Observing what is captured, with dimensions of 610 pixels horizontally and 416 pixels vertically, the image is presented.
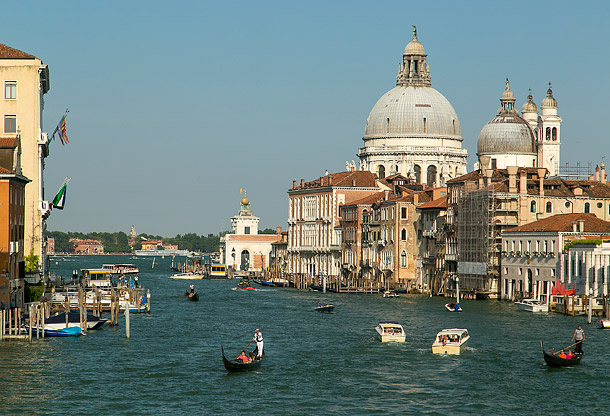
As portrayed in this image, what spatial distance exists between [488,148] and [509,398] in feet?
299

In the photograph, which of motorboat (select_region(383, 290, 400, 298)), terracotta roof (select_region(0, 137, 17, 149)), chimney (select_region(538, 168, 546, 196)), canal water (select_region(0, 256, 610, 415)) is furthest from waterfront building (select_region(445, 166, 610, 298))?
terracotta roof (select_region(0, 137, 17, 149))

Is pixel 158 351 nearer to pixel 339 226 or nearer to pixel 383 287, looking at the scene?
pixel 383 287

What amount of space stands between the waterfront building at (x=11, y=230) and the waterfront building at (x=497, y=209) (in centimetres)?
3532

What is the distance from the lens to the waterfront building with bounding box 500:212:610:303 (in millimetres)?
67438

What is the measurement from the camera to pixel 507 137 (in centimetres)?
12531

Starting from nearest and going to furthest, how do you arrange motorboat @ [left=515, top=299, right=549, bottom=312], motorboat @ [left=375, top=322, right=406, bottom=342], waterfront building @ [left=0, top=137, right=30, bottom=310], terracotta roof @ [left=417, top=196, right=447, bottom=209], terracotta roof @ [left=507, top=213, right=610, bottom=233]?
waterfront building @ [left=0, top=137, right=30, bottom=310] → motorboat @ [left=375, top=322, right=406, bottom=342] → motorboat @ [left=515, top=299, right=549, bottom=312] → terracotta roof @ [left=507, top=213, right=610, bottom=233] → terracotta roof @ [left=417, top=196, right=447, bottom=209]

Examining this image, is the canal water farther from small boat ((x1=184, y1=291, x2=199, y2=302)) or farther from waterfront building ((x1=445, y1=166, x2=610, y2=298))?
small boat ((x1=184, y1=291, x2=199, y2=302))

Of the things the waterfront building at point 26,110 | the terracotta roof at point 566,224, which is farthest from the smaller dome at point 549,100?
the waterfront building at point 26,110

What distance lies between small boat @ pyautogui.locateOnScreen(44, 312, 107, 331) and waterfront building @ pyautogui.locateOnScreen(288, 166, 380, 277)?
57.7 m

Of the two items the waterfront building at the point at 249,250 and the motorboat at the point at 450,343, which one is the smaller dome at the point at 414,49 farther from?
the motorboat at the point at 450,343

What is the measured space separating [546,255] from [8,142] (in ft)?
107

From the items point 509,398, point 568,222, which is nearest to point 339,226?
point 568,222

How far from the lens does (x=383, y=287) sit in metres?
95.6

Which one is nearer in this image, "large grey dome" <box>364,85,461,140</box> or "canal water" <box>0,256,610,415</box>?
"canal water" <box>0,256,610,415</box>
